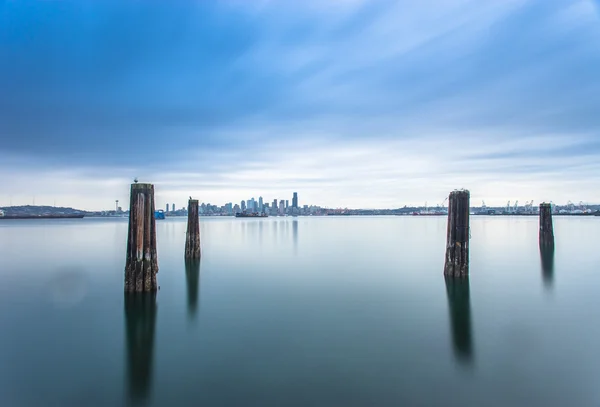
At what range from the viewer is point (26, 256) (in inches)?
1415

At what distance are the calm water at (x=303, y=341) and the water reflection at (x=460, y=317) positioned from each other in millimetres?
78

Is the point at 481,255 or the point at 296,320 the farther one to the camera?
the point at 481,255

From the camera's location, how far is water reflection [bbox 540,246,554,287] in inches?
923

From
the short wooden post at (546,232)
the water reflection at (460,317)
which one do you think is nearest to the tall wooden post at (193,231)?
the water reflection at (460,317)

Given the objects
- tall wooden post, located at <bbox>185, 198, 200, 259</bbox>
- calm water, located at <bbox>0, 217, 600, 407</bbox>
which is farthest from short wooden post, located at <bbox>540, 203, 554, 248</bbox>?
tall wooden post, located at <bbox>185, 198, 200, 259</bbox>

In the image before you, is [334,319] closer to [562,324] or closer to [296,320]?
[296,320]

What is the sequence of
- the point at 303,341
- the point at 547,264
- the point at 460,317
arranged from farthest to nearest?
the point at 547,264, the point at 460,317, the point at 303,341

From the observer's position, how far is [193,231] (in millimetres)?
28141

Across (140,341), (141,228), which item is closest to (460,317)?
(140,341)

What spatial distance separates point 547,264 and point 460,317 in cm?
1983

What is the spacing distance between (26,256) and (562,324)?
42724 millimetres

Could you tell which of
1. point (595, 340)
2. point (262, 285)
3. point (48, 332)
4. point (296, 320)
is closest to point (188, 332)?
point (296, 320)

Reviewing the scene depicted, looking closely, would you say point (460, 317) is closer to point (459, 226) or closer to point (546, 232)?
point (459, 226)

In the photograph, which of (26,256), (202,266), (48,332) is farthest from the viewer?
(26,256)
